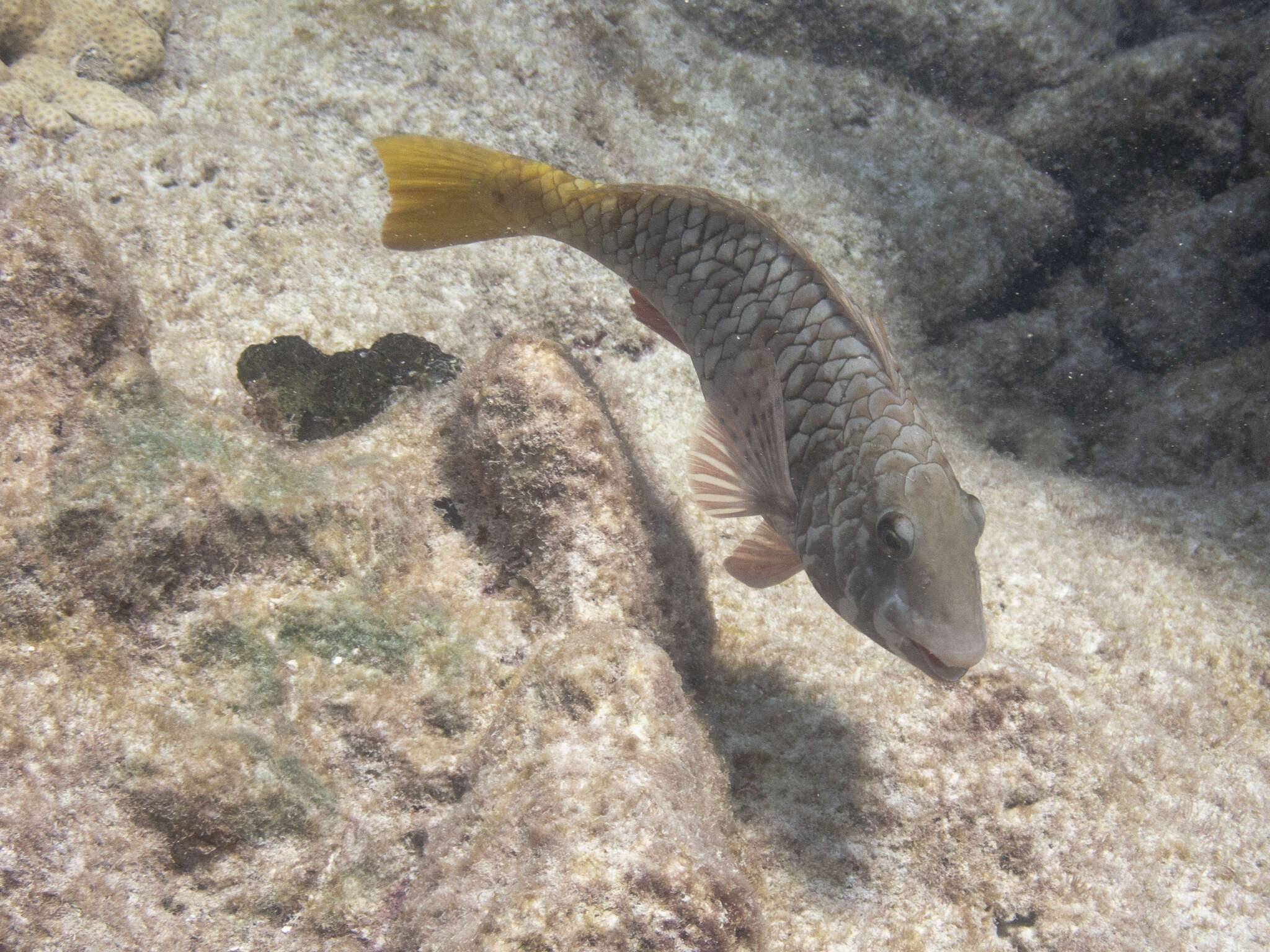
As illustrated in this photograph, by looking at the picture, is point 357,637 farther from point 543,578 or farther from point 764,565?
point 764,565

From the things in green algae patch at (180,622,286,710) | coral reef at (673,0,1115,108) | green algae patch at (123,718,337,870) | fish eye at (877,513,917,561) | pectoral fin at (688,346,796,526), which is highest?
coral reef at (673,0,1115,108)

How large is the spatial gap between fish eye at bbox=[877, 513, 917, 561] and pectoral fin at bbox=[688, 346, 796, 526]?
0.37 meters

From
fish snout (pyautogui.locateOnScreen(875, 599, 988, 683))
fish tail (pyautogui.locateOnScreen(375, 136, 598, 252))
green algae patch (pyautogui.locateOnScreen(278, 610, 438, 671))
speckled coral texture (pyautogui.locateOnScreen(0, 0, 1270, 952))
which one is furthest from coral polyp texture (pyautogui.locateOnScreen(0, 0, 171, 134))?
fish snout (pyautogui.locateOnScreen(875, 599, 988, 683))

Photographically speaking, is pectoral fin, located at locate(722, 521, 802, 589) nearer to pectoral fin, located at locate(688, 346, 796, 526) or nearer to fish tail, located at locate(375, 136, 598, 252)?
pectoral fin, located at locate(688, 346, 796, 526)

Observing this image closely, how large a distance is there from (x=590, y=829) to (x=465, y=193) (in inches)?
102

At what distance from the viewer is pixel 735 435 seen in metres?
2.57

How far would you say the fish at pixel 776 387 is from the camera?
213cm

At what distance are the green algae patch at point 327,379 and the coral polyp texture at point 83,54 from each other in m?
1.80

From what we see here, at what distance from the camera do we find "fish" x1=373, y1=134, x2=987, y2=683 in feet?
7.00

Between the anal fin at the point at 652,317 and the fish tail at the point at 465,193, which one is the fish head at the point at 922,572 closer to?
the anal fin at the point at 652,317

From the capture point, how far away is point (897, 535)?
6.98ft

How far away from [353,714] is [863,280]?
418cm

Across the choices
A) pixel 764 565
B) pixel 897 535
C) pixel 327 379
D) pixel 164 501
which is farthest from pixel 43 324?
pixel 897 535

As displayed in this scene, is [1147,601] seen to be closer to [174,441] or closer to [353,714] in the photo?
[353,714]
